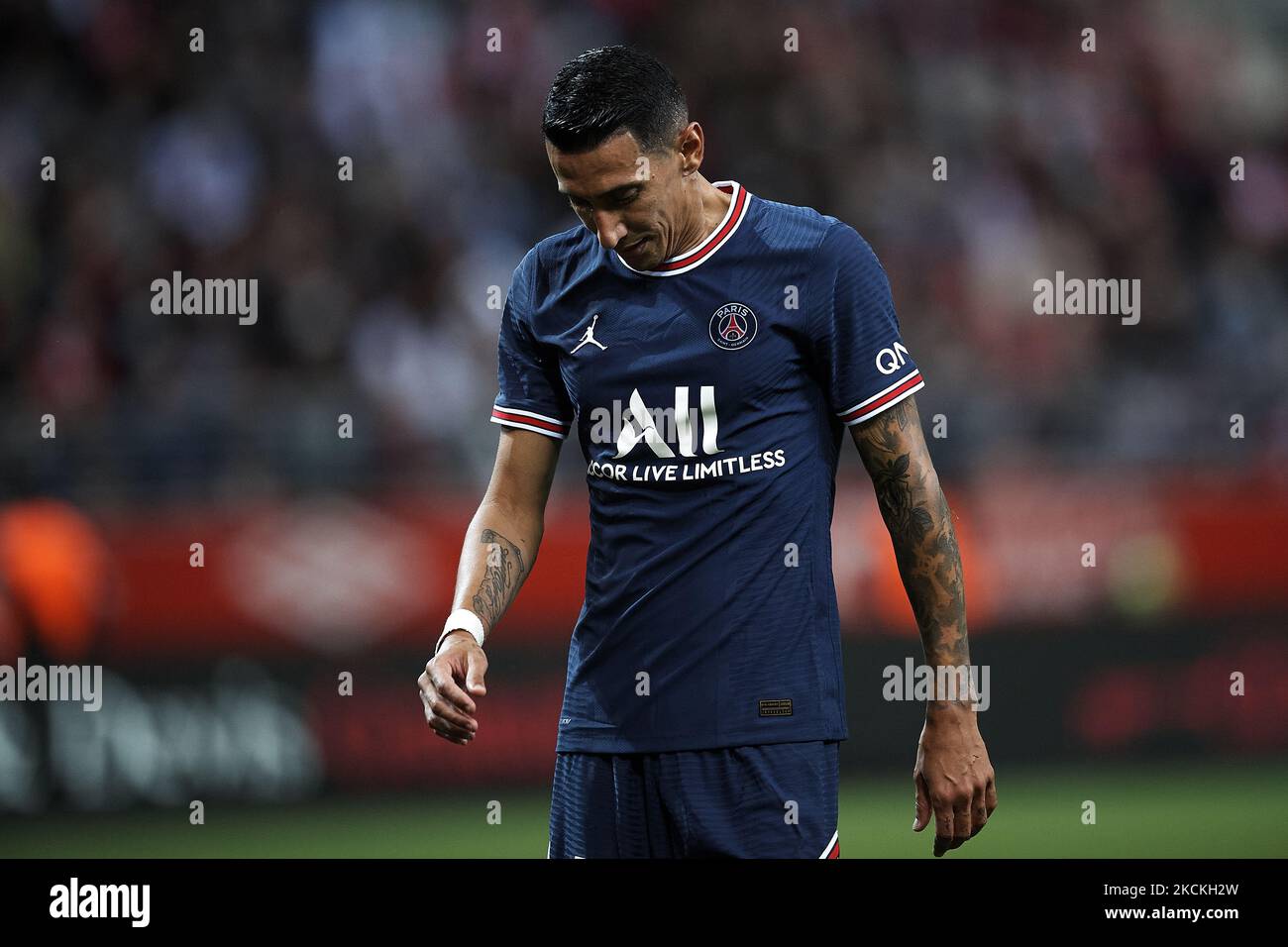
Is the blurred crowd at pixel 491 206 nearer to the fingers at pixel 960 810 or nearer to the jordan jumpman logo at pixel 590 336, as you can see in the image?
the jordan jumpman logo at pixel 590 336

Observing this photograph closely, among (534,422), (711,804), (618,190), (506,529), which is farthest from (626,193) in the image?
(711,804)

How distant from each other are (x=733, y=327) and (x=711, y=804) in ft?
3.02

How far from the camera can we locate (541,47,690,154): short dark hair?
3086mm

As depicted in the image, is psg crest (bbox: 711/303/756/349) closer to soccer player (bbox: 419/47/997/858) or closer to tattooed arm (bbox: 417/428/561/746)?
soccer player (bbox: 419/47/997/858)

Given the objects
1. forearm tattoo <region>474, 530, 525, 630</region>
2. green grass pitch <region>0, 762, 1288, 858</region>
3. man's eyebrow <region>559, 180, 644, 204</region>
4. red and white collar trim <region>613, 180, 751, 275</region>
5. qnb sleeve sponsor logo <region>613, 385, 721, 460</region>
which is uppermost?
man's eyebrow <region>559, 180, 644, 204</region>

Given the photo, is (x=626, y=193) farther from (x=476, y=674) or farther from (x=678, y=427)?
(x=476, y=674)

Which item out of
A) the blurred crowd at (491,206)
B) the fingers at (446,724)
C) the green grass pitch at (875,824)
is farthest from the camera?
the blurred crowd at (491,206)

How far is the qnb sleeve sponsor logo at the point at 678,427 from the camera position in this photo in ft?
10.2

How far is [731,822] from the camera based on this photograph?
301 centimetres

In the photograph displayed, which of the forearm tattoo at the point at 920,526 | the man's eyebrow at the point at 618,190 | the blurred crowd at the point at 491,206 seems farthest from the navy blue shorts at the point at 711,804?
the blurred crowd at the point at 491,206

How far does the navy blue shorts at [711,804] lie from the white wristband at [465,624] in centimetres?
34

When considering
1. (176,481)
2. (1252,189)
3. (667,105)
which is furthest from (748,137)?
(667,105)

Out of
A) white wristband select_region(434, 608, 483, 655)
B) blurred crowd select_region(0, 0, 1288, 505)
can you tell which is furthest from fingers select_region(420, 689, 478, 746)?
blurred crowd select_region(0, 0, 1288, 505)
